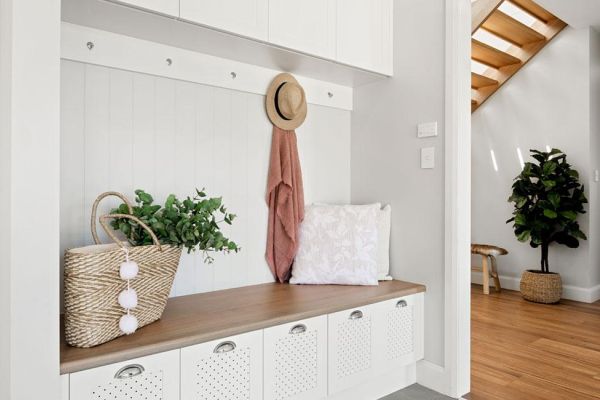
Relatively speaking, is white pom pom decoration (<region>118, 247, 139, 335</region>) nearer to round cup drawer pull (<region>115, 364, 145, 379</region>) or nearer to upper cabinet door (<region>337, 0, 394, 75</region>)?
round cup drawer pull (<region>115, 364, 145, 379</region>)

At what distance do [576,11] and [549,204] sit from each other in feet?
5.49

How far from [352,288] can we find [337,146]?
91 cm

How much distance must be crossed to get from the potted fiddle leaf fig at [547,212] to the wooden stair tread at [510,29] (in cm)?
111

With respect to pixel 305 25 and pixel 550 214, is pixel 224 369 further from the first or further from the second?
pixel 550 214

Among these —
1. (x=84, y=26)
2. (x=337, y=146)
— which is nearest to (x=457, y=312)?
(x=337, y=146)

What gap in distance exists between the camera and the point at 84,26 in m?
1.73

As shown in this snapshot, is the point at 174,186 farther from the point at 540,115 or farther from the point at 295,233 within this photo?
the point at 540,115

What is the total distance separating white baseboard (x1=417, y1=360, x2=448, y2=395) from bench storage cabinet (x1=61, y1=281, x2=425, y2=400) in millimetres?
44

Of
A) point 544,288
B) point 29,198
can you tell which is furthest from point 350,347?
point 544,288

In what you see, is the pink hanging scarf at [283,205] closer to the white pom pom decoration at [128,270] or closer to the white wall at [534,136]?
the white pom pom decoration at [128,270]

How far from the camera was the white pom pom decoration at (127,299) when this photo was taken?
1.35 meters

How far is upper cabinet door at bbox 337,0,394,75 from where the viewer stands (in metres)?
2.23

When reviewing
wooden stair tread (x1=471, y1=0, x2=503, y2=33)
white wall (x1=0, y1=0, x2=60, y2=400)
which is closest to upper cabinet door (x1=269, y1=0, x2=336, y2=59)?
white wall (x1=0, y1=0, x2=60, y2=400)

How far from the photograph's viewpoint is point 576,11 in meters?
3.68
